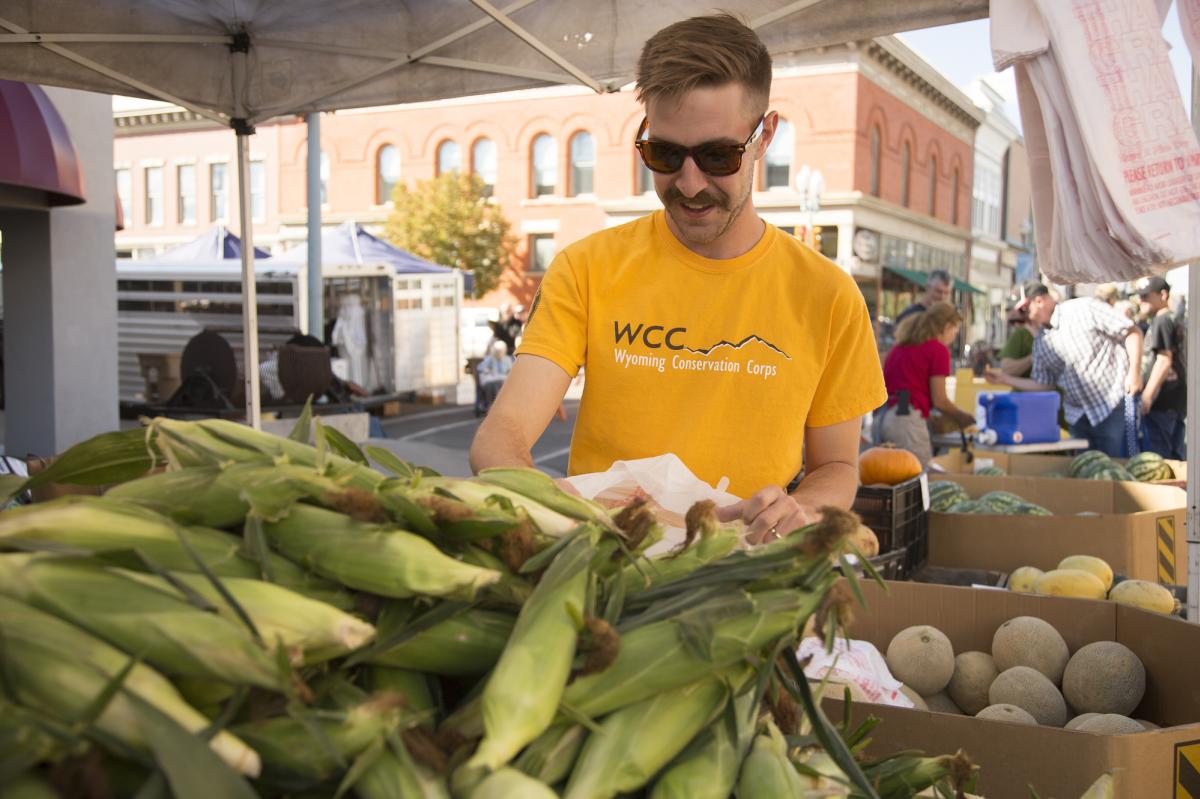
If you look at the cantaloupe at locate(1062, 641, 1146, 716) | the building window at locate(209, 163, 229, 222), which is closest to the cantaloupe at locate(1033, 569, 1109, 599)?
the cantaloupe at locate(1062, 641, 1146, 716)

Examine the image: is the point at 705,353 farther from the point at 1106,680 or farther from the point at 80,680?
the point at 80,680

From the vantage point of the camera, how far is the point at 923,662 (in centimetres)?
292

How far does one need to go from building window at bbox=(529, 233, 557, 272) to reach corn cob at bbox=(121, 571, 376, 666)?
3563cm

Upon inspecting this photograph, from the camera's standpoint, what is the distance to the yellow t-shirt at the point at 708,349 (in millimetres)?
2414

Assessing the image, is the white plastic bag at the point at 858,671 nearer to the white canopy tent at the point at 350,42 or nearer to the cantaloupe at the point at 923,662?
the cantaloupe at the point at 923,662

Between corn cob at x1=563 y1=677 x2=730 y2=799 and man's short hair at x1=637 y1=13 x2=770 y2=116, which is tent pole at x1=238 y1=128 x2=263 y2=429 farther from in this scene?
corn cob at x1=563 y1=677 x2=730 y2=799

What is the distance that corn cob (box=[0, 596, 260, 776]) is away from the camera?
89 cm

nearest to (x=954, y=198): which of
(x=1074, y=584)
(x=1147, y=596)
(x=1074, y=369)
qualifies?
(x=1074, y=369)

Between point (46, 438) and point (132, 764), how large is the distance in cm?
851

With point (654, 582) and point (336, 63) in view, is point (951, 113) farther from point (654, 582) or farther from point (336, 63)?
point (654, 582)

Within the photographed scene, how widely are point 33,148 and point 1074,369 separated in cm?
798

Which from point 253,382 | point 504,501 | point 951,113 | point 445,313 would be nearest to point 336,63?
point 253,382

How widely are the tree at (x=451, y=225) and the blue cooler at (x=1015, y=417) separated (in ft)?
92.1

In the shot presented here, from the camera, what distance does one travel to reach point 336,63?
5023 millimetres
